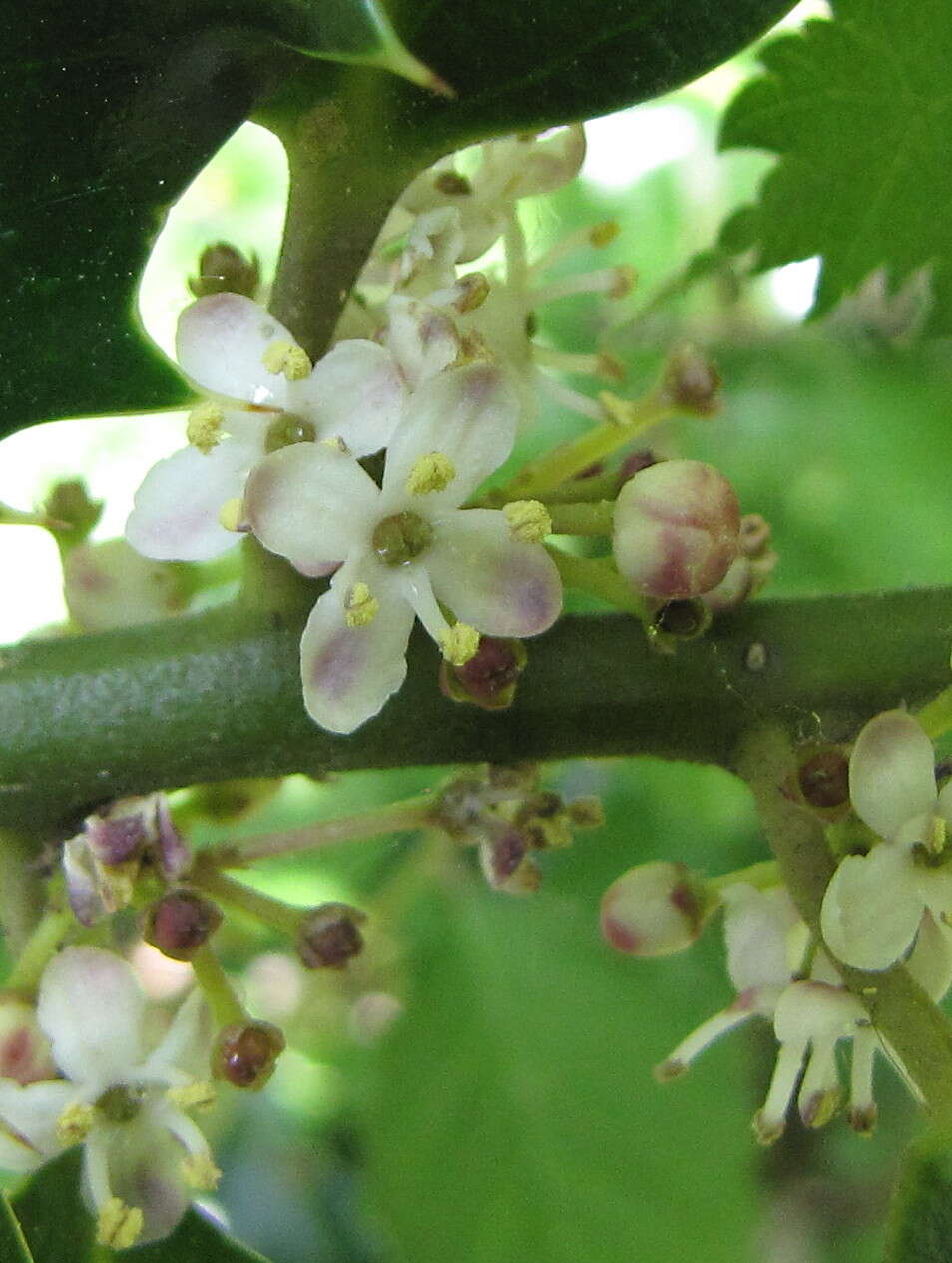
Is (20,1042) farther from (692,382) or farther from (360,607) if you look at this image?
(692,382)

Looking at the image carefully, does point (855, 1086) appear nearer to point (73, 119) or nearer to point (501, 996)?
point (73, 119)

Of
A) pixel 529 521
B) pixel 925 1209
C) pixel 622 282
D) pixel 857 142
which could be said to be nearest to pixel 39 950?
pixel 529 521

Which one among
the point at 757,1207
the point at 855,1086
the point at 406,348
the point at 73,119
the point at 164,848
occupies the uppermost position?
the point at 73,119

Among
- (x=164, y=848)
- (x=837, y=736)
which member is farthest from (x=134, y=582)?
(x=837, y=736)

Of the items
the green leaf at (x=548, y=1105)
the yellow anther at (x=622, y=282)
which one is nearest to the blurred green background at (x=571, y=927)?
the green leaf at (x=548, y=1105)

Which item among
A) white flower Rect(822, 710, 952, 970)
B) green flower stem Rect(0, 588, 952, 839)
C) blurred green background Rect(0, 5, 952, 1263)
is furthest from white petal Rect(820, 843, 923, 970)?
blurred green background Rect(0, 5, 952, 1263)

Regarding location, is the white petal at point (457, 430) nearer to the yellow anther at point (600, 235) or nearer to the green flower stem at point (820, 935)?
the green flower stem at point (820, 935)

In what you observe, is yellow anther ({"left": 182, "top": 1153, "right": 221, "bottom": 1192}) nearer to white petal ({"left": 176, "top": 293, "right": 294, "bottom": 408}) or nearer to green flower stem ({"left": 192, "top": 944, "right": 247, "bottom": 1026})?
green flower stem ({"left": 192, "top": 944, "right": 247, "bottom": 1026})
